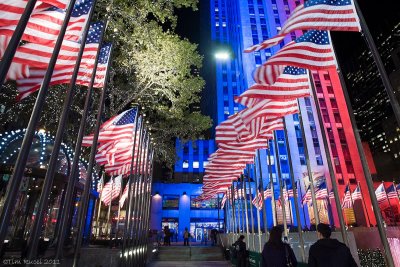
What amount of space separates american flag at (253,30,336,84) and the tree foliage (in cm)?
1079

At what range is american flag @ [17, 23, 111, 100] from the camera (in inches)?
310

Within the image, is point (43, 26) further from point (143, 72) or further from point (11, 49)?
point (143, 72)

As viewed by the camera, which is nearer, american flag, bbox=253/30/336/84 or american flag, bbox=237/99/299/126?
american flag, bbox=253/30/336/84

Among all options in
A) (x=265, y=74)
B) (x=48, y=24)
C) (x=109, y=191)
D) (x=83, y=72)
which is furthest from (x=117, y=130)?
(x=109, y=191)

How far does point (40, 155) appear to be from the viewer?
47.2 ft

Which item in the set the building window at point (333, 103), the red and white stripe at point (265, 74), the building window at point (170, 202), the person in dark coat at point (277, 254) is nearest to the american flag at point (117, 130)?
the red and white stripe at point (265, 74)

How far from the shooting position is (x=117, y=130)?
13.0 metres

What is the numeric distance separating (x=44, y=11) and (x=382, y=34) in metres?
118

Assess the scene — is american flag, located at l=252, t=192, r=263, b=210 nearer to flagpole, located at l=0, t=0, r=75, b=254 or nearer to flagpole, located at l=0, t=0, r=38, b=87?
flagpole, located at l=0, t=0, r=75, b=254

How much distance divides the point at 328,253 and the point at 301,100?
5904 cm

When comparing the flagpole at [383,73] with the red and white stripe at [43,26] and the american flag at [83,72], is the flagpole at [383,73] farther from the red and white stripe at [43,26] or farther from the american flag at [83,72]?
the red and white stripe at [43,26]

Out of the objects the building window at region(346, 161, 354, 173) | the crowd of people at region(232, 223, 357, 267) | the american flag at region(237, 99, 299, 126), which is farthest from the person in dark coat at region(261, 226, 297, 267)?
the building window at region(346, 161, 354, 173)

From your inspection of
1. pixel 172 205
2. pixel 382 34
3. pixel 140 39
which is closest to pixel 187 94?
pixel 140 39

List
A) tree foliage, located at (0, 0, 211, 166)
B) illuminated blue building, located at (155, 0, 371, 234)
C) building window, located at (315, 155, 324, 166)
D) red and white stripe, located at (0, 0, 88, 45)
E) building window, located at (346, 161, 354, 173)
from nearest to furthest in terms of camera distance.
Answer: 1. red and white stripe, located at (0, 0, 88, 45)
2. tree foliage, located at (0, 0, 211, 166)
3. illuminated blue building, located at (155, 0, 371, 234)
4. building window, located at (346, 161, 354, 173)
5. building window, located at (315, 155, 324, 166)
